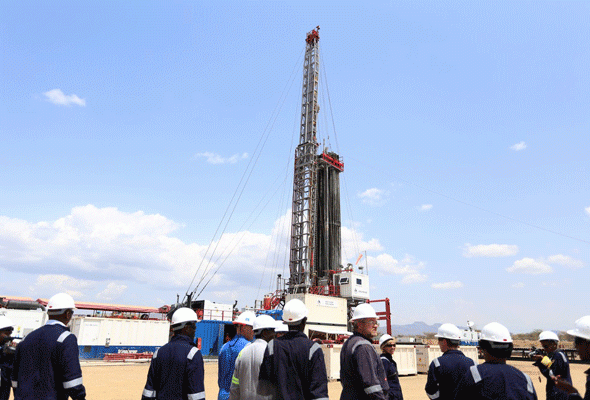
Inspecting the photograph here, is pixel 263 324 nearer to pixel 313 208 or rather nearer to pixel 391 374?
pixel 391 374

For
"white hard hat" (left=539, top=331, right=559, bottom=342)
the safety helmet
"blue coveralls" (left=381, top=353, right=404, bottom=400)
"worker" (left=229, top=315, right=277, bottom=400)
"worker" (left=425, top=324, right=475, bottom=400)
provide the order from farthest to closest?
"white hard hat" (left=539, top=331, right=559, bottom=342)
"blue coveralls" (left=381, top=353, right=404, bottom=400)
"worker" (left=425, top=324, right=475, bottom=400)
the safety helmet
"worker" (left=229, top=315, right=277, bottom=400)

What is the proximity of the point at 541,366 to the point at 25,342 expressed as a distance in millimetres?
6340

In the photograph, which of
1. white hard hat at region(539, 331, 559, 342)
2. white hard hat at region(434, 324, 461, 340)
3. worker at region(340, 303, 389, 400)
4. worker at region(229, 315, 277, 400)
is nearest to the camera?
worker at region(340, 303, 389, 400)

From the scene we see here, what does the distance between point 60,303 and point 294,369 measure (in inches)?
99.0

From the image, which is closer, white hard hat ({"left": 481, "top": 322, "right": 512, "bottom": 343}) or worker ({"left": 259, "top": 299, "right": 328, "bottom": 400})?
white hard hat ({"left": 481, "top": 322, "right": 512, "bottom": 343})

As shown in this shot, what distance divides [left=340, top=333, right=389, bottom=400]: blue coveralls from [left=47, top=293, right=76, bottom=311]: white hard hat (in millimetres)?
2829

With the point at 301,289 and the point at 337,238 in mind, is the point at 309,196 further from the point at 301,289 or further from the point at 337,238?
the point at 301,289

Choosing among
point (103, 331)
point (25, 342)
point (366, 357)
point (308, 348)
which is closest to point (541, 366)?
point (366, 357)

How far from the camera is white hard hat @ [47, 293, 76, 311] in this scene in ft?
13.7

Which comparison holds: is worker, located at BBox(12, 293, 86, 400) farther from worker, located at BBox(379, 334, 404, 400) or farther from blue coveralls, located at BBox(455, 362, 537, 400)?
blue coveralls, located at BBox(455, 362, 537, 400)

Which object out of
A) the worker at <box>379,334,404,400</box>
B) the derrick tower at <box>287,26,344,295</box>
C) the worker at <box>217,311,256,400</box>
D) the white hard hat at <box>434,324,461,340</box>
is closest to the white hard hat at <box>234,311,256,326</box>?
the worker at <box>217,311,256,400</box>

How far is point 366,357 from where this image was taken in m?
3.78

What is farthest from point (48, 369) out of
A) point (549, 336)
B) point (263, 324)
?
point (549, 336)

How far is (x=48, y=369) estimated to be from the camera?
3.83m
